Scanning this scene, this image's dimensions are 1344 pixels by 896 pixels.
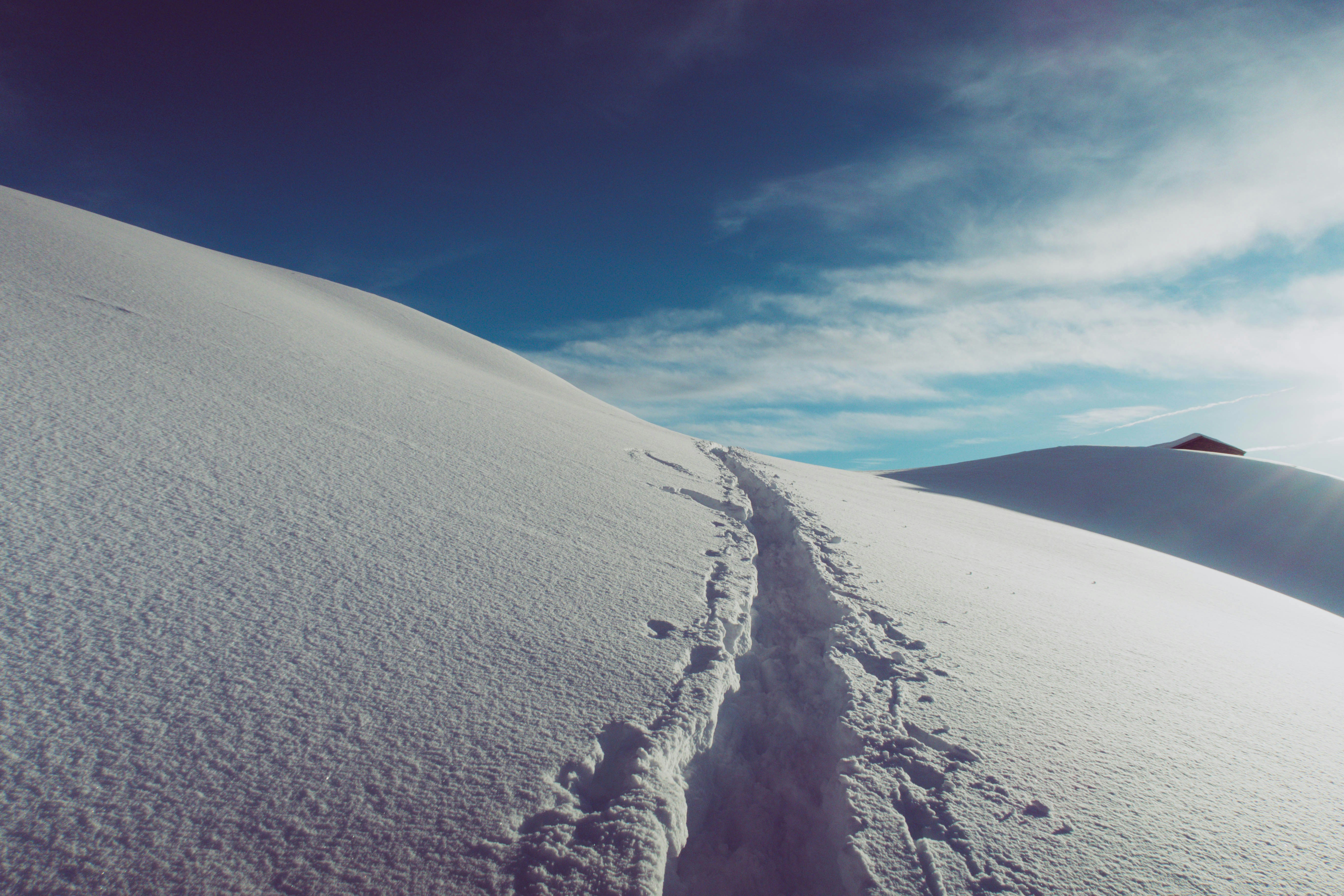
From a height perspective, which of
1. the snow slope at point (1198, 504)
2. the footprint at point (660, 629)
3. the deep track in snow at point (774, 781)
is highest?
the snow slope at point (1198, 504)

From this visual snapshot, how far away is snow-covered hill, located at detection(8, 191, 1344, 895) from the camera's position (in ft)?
3.74

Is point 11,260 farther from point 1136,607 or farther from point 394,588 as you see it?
point 1136,607

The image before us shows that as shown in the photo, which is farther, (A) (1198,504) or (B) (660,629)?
(A) (1198,504)

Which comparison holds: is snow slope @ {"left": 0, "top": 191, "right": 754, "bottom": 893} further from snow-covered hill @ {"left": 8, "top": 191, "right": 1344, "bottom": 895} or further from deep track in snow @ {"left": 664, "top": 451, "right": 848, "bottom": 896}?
deep track in snow @ {"left": 664, "top": 451, "right": 848, "bottom": 896}

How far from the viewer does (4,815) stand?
1041mm

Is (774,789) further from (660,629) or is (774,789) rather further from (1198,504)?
(1198,504)

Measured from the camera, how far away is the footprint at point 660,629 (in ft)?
6.40

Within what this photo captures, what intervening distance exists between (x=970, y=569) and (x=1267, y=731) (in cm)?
165

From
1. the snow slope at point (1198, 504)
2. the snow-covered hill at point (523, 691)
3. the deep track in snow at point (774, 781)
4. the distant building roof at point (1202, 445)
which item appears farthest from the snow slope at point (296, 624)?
the distant building roof at point (1202, 445)

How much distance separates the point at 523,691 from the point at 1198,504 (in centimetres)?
1268

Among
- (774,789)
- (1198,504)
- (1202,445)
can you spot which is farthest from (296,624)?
(1202,445)

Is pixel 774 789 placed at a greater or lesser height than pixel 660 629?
lesser

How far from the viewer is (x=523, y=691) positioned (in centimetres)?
152

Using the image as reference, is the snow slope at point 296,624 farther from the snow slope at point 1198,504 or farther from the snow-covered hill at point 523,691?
the snow slope at point 1198,504
